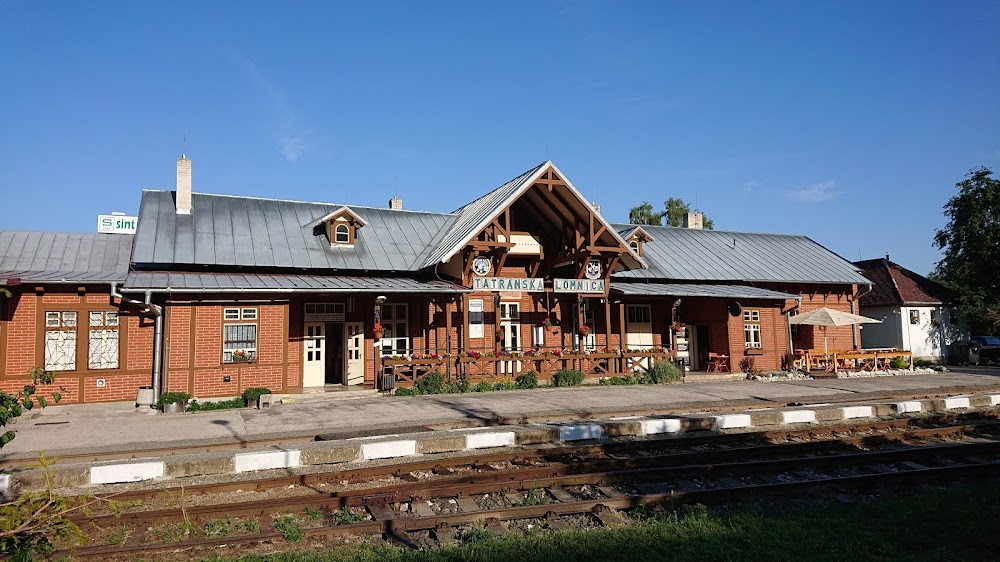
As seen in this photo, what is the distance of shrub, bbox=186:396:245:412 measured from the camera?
1536 centimetres

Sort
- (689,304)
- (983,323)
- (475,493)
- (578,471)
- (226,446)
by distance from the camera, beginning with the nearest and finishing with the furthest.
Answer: (475,493)
(578,471)
(226,446)
(689,304)
(983,323)

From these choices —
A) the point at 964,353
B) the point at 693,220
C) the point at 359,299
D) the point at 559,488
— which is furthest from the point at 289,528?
the point at 964,353

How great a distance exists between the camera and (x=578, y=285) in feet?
67.6

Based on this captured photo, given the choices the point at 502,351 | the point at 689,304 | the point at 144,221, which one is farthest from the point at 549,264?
the point at 144,221

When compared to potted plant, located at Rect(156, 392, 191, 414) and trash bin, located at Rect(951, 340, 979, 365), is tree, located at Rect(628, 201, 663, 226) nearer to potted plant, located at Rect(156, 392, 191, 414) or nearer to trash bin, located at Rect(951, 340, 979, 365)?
trash bin, located at Rect(951, 340, 979, 365)

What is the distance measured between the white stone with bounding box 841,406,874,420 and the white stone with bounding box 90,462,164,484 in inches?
484

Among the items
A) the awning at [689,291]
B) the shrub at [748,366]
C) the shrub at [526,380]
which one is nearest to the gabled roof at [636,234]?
the awning at [689,291]

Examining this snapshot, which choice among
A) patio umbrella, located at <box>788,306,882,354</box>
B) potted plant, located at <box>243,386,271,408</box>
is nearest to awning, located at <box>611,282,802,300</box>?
patio umbrella, located at <box>788,306,882,354</box>

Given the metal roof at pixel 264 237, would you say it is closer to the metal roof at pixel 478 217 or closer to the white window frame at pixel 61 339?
the metal roof at pixel 478 217

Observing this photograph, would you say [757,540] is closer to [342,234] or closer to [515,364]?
[515,364]

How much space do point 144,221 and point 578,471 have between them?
16447 millimetres

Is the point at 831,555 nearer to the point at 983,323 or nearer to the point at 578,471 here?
the point at 578,471

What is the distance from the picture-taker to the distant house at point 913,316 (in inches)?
A: 1182

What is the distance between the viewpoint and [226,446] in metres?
10.2
